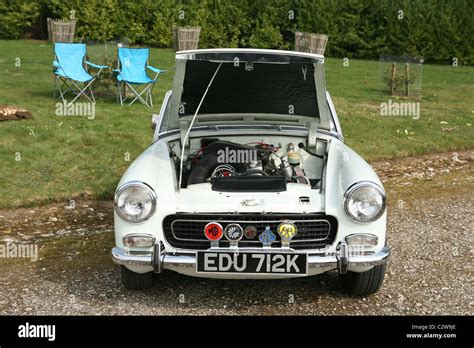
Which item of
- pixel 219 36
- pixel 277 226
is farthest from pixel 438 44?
pixel 277 226

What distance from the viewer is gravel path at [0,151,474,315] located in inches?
182

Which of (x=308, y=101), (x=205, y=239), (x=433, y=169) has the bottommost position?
(x=433, y=169)

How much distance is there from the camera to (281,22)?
22266mm

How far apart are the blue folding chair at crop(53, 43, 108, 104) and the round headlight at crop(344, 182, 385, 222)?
7.64 metres

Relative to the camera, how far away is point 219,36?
2200 cm

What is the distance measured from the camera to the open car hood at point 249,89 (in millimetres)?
5035

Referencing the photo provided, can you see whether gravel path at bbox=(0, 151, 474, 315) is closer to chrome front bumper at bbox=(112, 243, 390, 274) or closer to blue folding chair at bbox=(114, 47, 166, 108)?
chrome front bumper at bbox=(112, 243, 390, 274)

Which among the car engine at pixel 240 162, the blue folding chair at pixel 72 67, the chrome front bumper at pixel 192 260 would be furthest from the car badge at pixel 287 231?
the blue folding chair at pixel 72 67

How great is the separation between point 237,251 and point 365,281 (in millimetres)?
1014

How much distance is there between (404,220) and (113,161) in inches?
151

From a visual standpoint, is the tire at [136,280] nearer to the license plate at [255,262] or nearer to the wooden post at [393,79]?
the license plate at [255,262]

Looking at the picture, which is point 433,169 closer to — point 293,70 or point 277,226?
point 293,70

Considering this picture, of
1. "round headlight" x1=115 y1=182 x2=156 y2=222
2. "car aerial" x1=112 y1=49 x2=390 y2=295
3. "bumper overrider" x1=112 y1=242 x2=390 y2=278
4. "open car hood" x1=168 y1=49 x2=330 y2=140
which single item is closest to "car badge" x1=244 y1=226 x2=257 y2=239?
"car aerial" x1=112 y1=49 x2=390 y2=295

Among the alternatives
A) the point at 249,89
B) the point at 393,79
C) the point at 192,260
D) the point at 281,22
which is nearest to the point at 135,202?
the point at 192,260
